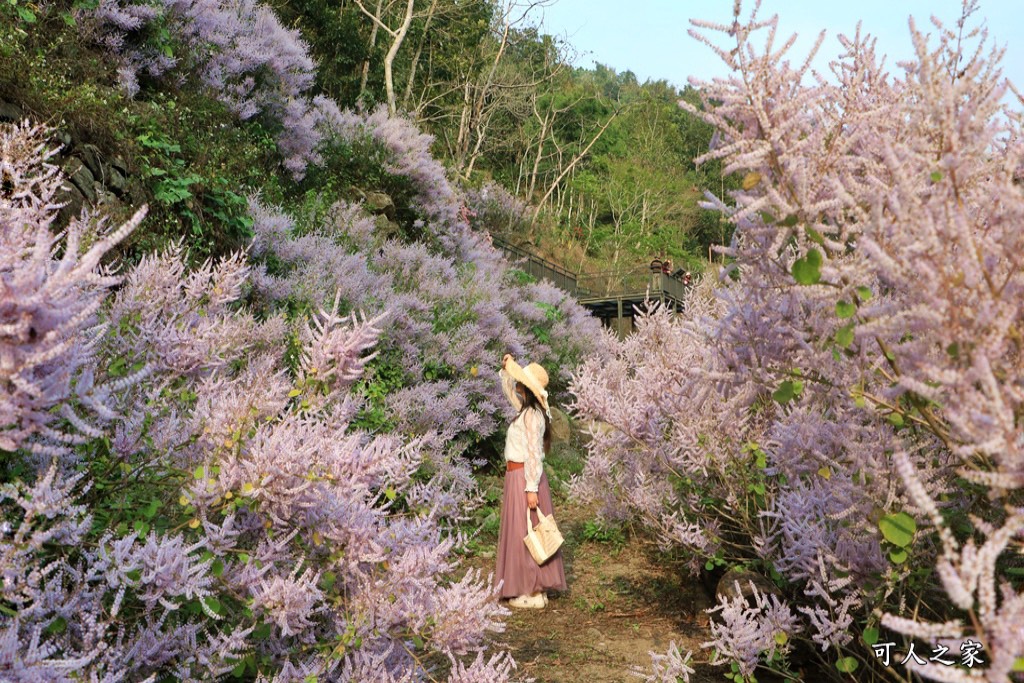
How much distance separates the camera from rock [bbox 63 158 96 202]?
21.3ft

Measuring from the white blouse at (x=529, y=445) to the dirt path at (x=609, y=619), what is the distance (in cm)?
115

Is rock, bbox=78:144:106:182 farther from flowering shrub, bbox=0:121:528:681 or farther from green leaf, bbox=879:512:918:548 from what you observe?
green leaf, bbox=879:512:918:548

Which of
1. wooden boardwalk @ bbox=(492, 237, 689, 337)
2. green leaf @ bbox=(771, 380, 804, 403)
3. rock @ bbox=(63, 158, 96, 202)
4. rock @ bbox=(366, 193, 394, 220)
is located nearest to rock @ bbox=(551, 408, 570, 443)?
rock @ bbox=(366, 193, 394, 220)

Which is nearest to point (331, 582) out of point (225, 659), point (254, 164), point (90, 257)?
point (225, 659)

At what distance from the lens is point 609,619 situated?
22.1ft

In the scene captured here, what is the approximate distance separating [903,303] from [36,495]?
229cm

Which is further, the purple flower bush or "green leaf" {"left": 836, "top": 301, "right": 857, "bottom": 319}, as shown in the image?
"green leaf" {"left": 836, "top": 301, "right": 857, "bottom": 319}

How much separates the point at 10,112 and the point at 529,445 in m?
4.92

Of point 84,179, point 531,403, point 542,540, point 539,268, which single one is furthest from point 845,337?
point 539,268

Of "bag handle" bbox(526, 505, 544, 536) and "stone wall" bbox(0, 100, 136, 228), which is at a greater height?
"stone wall" bbox(0, 100, 136, 228)

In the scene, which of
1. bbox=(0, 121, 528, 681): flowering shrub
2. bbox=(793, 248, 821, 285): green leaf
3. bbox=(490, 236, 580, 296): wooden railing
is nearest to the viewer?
bbox=(793, 248, 821, 285): green leaf

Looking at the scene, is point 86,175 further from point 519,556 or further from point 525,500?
point 519,556

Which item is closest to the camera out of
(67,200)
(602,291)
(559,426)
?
(67,200)

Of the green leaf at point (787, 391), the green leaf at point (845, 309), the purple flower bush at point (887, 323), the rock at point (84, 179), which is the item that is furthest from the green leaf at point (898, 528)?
the rock at point (84, 179)
